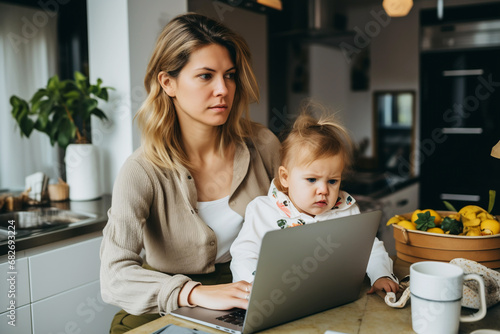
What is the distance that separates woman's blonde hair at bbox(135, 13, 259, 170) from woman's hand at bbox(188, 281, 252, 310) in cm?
50

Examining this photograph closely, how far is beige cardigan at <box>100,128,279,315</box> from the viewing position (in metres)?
1.18

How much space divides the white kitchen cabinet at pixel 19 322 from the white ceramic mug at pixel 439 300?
147 centimetres

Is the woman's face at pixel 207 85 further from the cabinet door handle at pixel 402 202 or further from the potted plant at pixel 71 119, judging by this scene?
the cabinet door handle at pixel 402 202

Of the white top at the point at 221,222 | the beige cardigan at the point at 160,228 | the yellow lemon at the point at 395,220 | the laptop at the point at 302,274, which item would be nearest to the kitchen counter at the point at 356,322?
the laptop at the point at 302,274

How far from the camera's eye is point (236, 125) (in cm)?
169

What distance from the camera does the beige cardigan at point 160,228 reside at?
1179 millimetres

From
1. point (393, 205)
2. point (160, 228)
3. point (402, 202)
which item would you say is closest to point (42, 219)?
point (160, 228)

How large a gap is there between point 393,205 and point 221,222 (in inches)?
94.1

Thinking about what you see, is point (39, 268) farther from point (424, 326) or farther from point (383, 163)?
point (383, 163)

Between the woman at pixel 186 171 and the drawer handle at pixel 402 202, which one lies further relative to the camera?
the drawer handle at pixel 402 202

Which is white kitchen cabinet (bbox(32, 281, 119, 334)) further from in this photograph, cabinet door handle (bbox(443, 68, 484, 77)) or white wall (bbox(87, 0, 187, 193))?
cabinet door handle (bbox(443, 68, 484, 77))

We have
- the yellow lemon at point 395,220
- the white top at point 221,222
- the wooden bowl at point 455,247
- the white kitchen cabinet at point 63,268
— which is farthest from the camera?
the white kitchen cabinet at point 63,268

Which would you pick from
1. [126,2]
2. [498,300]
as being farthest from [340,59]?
[498,300]

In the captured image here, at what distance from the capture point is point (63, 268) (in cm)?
190
